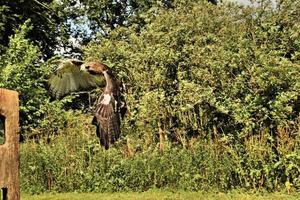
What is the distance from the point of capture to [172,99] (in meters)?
12.0

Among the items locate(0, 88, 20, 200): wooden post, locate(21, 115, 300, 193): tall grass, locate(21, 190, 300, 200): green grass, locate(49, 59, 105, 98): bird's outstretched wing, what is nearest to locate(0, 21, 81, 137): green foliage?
locate(21, 115, 300, 193): tall grass

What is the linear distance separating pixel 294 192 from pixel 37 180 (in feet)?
13.9

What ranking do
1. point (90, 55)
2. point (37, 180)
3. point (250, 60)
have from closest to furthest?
point (37, 180), point (250, 60), point (90, 55)

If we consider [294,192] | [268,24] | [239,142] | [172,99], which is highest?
[268,24]

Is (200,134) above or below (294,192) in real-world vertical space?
above

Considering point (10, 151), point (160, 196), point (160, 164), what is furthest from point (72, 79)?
point (160, 164)

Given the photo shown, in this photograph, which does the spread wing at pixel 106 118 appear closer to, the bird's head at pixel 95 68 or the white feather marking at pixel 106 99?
the white feather marking at pixel 106 99

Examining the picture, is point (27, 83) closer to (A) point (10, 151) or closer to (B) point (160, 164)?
(B) point (160, 164)

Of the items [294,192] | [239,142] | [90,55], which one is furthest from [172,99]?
[90,55]

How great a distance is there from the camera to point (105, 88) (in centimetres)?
383

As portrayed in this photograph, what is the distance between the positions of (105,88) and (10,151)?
2.66ft

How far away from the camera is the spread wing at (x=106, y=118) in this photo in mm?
3826

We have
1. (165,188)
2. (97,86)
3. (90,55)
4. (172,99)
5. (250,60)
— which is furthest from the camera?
(90,55)

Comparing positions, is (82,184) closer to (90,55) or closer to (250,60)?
(250,60)
